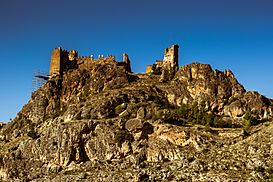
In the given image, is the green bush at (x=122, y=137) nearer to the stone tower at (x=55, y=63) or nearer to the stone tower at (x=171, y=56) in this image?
the stone tower at (x=55, y=63)

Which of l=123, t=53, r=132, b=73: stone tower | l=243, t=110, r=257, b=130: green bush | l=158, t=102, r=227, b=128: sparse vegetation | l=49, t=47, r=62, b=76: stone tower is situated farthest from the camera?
l=123, t=53, r=132, b=73: stone tower

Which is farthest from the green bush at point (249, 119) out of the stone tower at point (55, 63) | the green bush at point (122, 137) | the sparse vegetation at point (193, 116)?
the stone tower at point (55, 63)

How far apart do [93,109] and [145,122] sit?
1521cm

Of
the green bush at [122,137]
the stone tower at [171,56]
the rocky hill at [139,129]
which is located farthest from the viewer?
the stone tower at [171,56]

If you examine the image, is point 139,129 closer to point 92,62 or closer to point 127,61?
point 92,62

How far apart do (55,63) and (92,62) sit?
387 inches

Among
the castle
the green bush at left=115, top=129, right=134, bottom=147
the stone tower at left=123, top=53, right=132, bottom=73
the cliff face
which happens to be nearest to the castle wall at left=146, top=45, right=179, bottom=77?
the castle

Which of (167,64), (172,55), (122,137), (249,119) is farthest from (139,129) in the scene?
(172,55)

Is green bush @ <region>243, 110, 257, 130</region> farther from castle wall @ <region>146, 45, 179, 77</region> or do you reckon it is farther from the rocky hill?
castle wall @ <region>146, 45, 179, 77</region>

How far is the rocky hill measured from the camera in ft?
335

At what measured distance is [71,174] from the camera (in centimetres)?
10875

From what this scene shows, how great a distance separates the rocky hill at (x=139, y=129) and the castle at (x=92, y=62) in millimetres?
1096

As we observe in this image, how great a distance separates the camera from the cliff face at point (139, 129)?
102250 millimetres

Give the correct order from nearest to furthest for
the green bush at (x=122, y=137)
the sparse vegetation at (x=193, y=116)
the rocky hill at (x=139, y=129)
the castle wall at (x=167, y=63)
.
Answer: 1. the rocky hill at (x=139, y=129)
2. the green bush at (x=122, y=137)
3. the sparse vegetation at (x=193, y=116)
4. the castle wall at (x=167, y=63)
